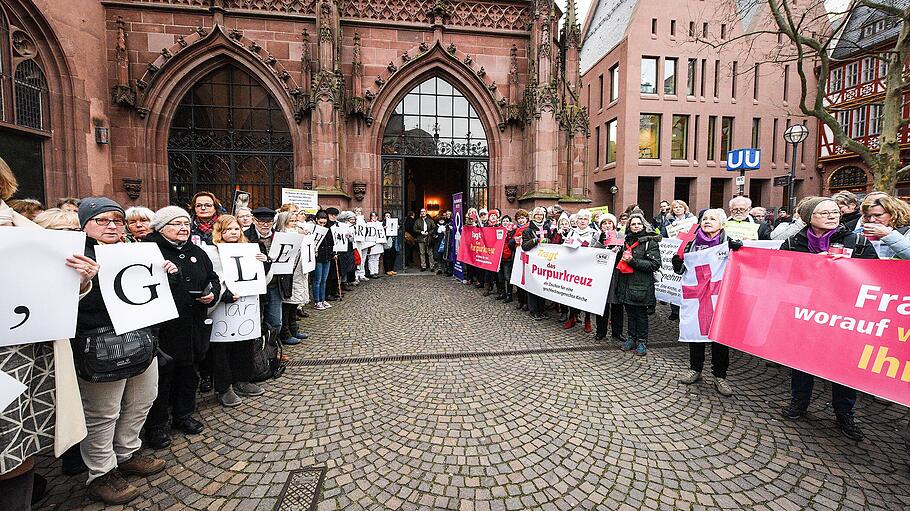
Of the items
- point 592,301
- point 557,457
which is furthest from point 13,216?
point 592,301

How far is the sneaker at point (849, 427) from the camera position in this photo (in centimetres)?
300

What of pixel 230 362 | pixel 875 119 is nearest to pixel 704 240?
pixel 230 362

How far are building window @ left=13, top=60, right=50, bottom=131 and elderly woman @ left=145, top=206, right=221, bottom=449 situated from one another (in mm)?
9740

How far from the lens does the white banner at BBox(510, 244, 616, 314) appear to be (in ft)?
17.7

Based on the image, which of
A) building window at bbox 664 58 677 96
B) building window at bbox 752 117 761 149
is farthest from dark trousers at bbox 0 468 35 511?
building window at bbox 752 117 761 149

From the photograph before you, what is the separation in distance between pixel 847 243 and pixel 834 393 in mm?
1257

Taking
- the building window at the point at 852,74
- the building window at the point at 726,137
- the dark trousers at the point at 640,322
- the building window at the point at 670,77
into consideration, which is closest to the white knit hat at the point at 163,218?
the dark trousers at the point at 640,322

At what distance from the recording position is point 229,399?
139 inches

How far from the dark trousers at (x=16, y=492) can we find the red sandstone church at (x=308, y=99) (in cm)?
921

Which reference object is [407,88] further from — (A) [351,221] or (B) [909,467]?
(B) [909,467]

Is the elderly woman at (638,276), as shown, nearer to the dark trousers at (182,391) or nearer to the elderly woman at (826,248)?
the elderly woman at (826,248)

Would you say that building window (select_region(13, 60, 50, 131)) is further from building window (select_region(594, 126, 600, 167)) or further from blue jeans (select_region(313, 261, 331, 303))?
building window (select_region(594, 126, 600, 167))

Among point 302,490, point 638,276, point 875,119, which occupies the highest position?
point 875,119

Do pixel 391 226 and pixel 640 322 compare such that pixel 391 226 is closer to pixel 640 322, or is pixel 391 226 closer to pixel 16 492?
pixel 640 322
